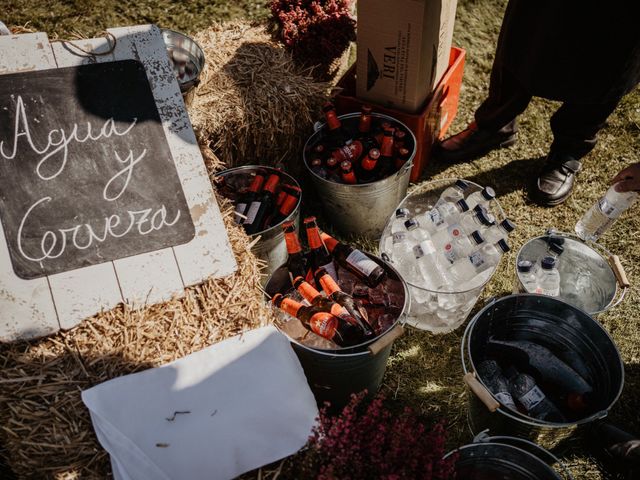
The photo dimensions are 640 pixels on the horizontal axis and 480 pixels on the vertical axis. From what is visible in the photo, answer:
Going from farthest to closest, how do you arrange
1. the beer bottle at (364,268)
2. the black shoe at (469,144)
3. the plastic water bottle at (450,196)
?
the black shoe at (469,144), the plastic water bottle at (450,196), the beer bottle at (364,268)

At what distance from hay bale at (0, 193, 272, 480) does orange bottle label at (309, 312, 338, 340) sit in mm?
280

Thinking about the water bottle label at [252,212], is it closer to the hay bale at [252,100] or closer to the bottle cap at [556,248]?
the hay bale at [252,100]

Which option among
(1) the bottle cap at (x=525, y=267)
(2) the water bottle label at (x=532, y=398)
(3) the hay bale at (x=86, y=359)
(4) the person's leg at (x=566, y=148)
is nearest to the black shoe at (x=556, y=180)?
(4) the person's leg at (x=566, y=148)

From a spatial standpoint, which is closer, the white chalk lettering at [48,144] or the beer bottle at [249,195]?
the white chalk lettering at [48,144]

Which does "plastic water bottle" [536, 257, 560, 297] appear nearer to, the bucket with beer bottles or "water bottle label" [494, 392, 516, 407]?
"water bottle label" [494, 392, 516, 407]

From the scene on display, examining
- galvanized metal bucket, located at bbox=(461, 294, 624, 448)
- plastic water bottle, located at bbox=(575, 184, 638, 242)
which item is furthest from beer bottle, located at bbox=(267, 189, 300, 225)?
plastic water bottle, located at bbox=(575, 184, 638, 242)

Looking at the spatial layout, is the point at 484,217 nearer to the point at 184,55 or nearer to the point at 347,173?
the point at 347,173

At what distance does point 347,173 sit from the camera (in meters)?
2.96

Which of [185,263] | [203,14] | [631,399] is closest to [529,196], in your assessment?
[631,399]

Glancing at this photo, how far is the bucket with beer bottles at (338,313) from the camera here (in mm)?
2113

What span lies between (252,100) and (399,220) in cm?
122

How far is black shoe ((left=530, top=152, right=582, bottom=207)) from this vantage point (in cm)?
348

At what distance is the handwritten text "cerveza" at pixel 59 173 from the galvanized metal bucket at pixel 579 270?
2.12 meters

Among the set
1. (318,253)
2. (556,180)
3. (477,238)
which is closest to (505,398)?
(477,238)
